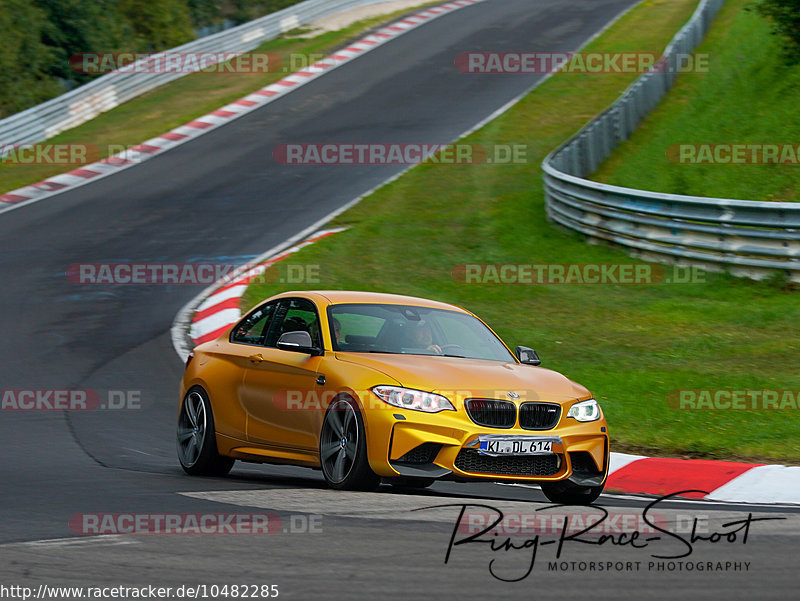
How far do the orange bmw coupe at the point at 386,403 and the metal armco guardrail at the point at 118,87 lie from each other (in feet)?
69.6

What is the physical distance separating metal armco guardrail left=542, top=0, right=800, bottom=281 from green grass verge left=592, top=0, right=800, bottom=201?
172 centimetres

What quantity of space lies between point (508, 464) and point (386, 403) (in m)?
0.84

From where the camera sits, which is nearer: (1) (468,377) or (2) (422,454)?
(2) (422,454)

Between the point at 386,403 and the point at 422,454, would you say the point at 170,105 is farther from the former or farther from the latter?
the point at 422,454

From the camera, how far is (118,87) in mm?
33969

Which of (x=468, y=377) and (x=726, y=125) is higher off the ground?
(x=468, y=377)

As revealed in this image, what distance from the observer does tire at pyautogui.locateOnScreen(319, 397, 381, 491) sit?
25.2 ft

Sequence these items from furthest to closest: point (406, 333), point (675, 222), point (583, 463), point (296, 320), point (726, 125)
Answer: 1. point (726, 125)
2. point (675, 222)
3. point (296, 320)
4. point (406, 333)
5. point (583, 463)

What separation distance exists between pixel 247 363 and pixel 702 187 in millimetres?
14468

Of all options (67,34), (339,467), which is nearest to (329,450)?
(339,467)

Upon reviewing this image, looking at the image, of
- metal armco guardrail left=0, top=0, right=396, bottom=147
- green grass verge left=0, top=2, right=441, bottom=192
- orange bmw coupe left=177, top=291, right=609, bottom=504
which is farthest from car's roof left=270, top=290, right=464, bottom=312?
metal armco guardrail left=0, top=0, right=396, bottom=147

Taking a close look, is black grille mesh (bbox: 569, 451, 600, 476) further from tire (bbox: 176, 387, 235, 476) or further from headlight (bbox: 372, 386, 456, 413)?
tire (bbox: 176, 387, 235, 476)

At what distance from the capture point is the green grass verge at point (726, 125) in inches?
856

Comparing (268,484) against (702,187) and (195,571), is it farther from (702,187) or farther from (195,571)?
(702,187)
